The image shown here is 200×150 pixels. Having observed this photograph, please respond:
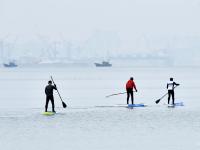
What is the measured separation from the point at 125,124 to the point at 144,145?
28.6ft

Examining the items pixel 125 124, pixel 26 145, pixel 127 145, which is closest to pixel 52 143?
pixel 26 145

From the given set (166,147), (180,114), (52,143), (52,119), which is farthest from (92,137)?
(180,114)

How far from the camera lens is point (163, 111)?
1844 inches

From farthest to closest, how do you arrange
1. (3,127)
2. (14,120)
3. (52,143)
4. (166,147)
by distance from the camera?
(14,120) → (3,127) → (52,143) → (166,147)

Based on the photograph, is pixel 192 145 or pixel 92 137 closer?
pixel 192 145

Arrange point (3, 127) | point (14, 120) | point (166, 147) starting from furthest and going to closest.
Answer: point (14, 120), point (3, 127), point (166, 147)

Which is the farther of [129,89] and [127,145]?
[129,89]

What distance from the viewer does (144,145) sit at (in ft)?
97.0

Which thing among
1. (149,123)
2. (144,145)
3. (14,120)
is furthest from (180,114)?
(144,145)

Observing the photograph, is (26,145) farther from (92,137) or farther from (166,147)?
(166,147)

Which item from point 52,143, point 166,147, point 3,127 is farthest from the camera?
point 3,127

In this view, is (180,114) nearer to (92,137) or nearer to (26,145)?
(92,137)

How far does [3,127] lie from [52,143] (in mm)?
7540

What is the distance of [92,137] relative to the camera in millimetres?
32500
